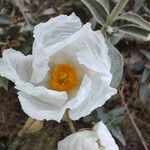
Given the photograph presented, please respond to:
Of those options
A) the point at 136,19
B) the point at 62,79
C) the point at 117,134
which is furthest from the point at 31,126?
the point at 136,19

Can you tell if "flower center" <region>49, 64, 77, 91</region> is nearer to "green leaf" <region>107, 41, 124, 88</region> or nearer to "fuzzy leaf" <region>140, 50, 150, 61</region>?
"green leaf" <region>107, 41, 124, 88</region>

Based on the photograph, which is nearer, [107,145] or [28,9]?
[107,145]

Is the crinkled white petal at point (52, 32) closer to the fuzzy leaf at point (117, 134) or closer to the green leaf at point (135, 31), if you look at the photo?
the green leaf at point (135, 31)

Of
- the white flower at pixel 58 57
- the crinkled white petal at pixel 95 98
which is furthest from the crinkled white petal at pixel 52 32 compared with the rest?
the crinkled white petal at pixel 95 98

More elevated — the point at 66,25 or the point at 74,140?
the point at 66,25

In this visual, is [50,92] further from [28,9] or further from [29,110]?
[28,9]

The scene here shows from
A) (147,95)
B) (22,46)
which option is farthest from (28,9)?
(147,95)
